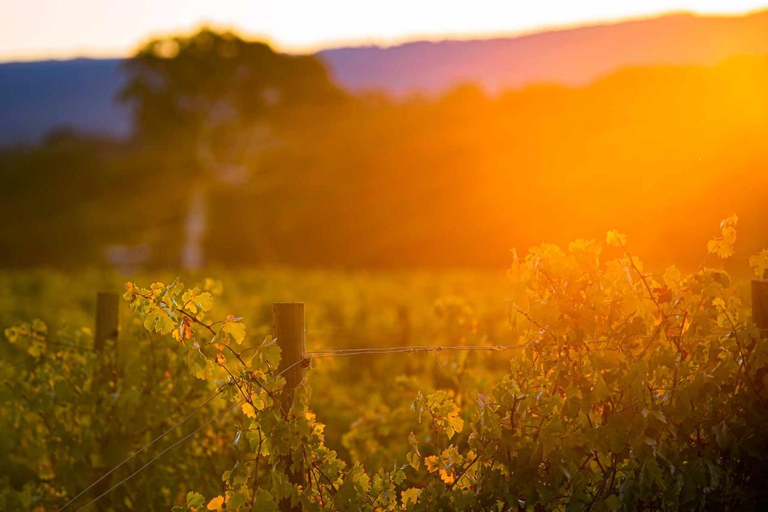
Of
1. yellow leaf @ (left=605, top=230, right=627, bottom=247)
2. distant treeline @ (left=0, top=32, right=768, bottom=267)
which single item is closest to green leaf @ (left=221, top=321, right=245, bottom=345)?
yellow leaf @ (left=605, top=230, right=627, bottom=247)

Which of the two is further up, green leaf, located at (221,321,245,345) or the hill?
the hill

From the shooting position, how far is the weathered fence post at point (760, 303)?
3.69m

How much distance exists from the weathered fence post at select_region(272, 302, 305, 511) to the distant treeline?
28.6 ft

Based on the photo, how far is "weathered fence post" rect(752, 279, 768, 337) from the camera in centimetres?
369

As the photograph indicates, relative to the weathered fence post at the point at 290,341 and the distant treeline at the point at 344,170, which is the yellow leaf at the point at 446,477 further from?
the distant treeline at the point at 344,170

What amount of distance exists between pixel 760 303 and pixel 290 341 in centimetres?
196

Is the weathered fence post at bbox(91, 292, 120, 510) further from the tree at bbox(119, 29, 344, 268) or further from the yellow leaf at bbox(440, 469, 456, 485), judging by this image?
the tree at bbox(119, 29, 344, 268)

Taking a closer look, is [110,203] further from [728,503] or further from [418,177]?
[728,503]

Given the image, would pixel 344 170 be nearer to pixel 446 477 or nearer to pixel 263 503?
pixel 446 477

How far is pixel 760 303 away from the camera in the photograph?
3697 mm

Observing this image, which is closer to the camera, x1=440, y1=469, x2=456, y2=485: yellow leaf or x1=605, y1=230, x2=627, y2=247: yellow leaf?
x1=605, y1=230, x2=627, y2=247: yellow leaf

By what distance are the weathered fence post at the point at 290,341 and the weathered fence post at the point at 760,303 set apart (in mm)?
1890

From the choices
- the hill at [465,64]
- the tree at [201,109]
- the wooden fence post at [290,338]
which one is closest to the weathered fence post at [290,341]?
the wooden fence post at [290,338]

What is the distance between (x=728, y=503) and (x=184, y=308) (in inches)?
84.7
